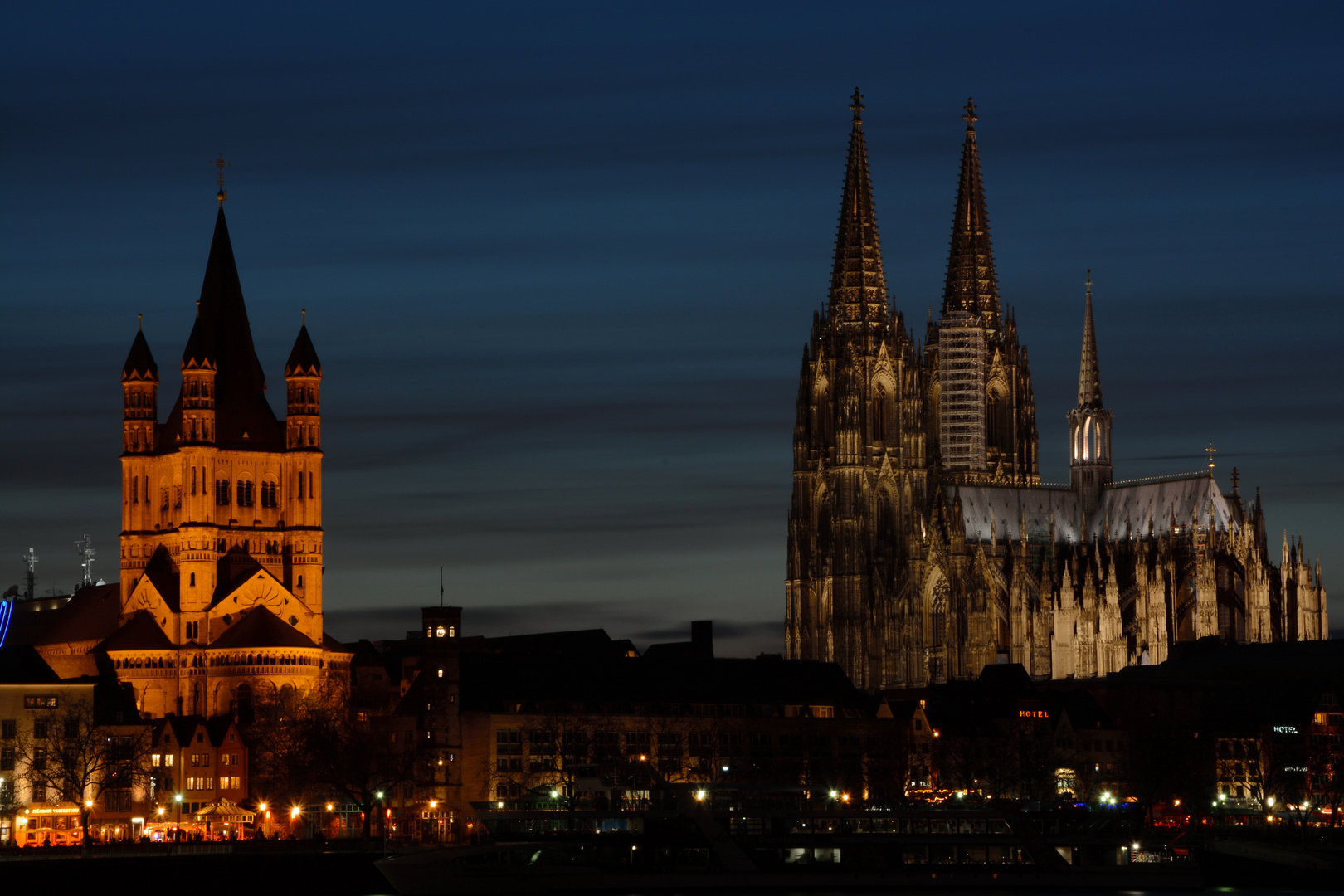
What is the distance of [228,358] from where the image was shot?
538 feet

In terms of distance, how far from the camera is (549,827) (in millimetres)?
112500

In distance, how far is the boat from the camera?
104250 mm

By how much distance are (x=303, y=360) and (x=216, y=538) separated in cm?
1300

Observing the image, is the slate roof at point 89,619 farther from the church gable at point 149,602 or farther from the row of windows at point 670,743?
the row of windows at point 670,743

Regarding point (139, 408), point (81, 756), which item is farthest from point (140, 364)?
point (81, 756)

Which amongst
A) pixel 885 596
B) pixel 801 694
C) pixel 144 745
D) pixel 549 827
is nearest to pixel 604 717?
pixel 801 694

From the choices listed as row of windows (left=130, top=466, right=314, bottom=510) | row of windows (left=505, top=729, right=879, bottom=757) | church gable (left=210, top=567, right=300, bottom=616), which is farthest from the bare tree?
row of windows (left=130, top=466, right=314, bottom=510)

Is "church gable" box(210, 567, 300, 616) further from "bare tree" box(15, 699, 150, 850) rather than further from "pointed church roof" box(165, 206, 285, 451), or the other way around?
"bare tree" box(15, 699, 150, 850)

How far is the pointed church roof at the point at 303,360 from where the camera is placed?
16488 cm

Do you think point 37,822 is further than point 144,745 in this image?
No

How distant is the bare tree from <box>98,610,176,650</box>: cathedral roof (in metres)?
12.7

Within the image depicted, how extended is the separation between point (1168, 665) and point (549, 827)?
7613 centimetres

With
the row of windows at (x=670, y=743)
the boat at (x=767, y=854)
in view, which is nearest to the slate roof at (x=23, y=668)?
the row of windows at (x=670, y=743)

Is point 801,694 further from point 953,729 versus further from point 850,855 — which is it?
point 850,855
